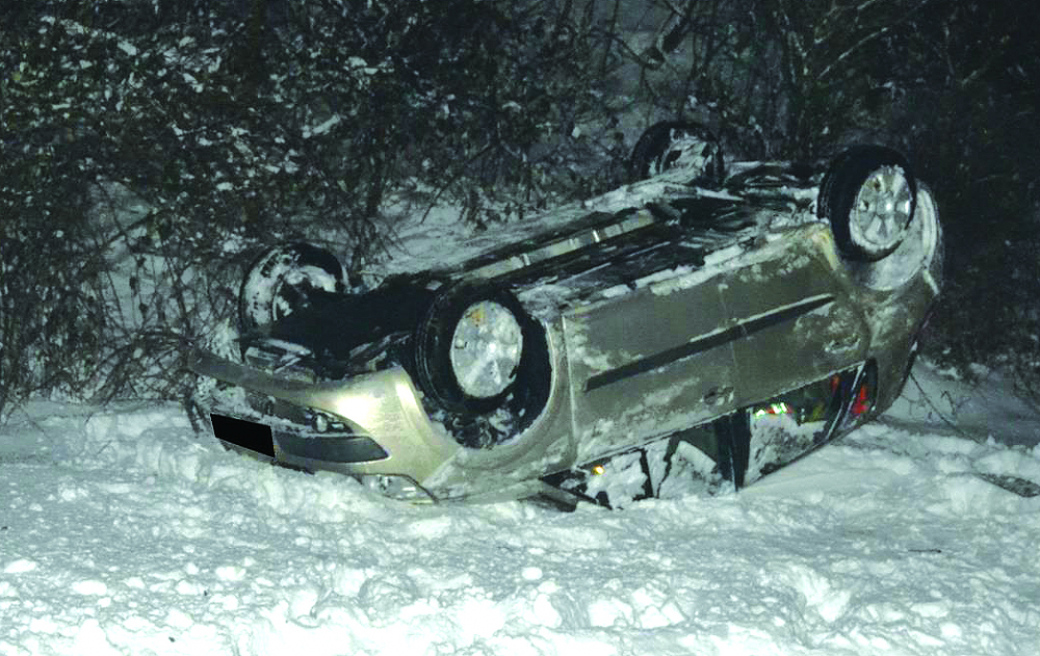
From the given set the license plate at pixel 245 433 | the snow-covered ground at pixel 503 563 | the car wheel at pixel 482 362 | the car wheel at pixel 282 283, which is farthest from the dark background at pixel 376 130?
the car wheel at pixel 482 362

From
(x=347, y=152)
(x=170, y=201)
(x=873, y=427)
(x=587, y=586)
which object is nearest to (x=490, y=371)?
(x=587, y=586)

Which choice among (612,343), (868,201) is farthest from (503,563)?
(868,201)

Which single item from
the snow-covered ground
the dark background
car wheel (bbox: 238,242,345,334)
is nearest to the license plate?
the snow-covered ground

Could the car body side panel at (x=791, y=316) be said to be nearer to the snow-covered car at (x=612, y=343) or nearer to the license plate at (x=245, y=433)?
the snow-covered car at (x=612, y=343)

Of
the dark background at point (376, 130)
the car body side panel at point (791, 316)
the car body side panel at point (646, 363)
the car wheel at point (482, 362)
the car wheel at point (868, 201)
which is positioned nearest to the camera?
the car wheel at point (482, 362)

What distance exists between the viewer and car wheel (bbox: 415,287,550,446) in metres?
5.54

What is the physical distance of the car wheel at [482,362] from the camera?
554 centimetres

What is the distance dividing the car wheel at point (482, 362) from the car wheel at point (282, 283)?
43.0 inches

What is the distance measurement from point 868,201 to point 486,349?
6.55ft

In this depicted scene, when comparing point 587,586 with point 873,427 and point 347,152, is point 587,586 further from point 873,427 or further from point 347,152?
point 347,152

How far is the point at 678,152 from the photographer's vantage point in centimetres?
750

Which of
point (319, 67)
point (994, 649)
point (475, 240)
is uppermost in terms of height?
point (319, 67)

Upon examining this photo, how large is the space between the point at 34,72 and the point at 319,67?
5.99ft

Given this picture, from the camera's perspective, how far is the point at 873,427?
775cm
